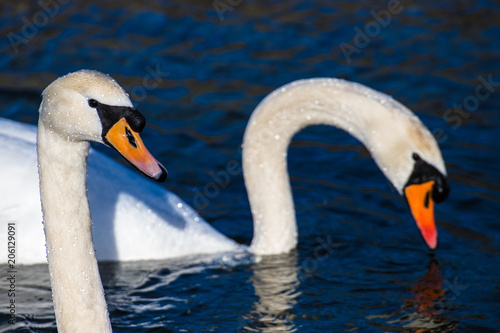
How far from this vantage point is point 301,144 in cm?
928

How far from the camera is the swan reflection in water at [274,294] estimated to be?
238 inches

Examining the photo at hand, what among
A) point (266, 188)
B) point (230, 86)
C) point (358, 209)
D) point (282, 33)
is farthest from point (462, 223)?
point (282, 33)

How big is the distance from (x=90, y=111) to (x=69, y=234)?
2.12 ft

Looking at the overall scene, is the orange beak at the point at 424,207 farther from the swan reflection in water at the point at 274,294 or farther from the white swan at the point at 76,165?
the white swan at the point at 76,165

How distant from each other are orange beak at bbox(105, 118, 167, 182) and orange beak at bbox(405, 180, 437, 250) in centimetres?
268

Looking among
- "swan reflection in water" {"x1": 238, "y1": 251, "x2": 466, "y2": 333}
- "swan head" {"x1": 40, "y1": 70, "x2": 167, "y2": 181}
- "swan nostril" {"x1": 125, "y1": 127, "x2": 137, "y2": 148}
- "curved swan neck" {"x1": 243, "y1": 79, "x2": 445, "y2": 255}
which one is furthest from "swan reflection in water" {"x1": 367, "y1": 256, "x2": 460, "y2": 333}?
"swan head" {"x1": 40, "y1": 70, "x2": 167, "y2": 181}

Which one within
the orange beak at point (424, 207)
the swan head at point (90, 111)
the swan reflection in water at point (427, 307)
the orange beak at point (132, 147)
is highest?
the swan head at point (90, 111)

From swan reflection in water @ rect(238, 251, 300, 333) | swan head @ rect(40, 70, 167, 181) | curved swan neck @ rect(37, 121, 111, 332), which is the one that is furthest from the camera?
swan reflection in water @ rect(238, 251, 300, 333)

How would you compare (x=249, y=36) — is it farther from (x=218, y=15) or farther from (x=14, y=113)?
(x=14, y=113)

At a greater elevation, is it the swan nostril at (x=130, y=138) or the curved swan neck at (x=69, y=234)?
the swan nostril at (x=130, y=138)

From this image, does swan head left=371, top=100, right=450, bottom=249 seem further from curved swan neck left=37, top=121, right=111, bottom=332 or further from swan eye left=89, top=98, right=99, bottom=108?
swan eye left=89, top=98, right=99, bottom=108

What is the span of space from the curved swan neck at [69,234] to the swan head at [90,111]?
0.09 metres

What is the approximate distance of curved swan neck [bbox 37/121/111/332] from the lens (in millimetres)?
4227

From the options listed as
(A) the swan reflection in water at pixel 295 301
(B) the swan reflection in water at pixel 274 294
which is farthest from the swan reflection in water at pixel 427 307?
(B) the swan reflection in water at pixel 274 294
